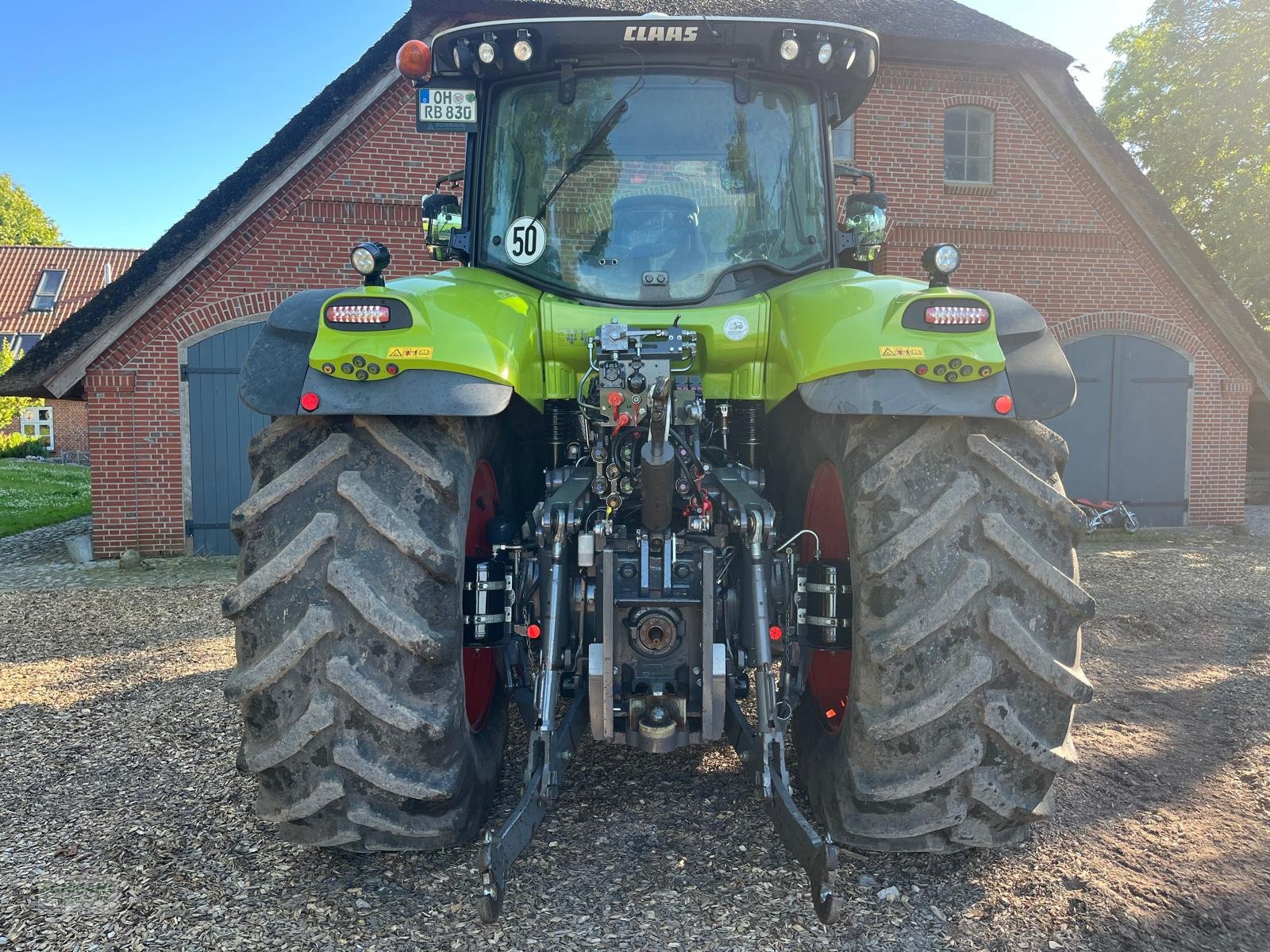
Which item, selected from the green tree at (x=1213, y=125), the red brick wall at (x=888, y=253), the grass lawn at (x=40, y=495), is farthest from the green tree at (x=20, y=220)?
the green tree at (x=1213, y=125)

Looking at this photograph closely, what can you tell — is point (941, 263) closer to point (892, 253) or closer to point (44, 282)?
point (892, 253)

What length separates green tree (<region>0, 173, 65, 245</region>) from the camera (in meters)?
46.8

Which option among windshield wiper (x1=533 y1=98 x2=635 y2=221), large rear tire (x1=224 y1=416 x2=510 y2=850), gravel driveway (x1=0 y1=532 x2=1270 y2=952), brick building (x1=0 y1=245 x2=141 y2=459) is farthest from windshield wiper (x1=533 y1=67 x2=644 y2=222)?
brick building (x1=0 y1=245 x2=141 y2=459)

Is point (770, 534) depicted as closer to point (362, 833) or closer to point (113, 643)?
point (362, 833)

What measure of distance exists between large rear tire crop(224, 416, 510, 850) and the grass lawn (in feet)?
41.5

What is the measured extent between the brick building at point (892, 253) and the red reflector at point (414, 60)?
7.64 m

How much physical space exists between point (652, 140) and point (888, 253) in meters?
9.18

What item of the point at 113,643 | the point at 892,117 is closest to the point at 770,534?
the point at 113,643

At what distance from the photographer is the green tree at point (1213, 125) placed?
21.0 m

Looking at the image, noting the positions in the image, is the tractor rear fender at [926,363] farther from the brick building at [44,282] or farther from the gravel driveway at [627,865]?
the brick building at [44,282]

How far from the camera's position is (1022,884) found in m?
2.67

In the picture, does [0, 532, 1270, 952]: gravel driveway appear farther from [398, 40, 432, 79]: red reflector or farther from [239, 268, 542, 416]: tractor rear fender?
[398, 40, 432, 79]: red reflector

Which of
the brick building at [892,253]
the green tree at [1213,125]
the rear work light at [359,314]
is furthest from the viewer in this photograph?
the green tree at [1213,125]

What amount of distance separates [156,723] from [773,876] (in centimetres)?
330
